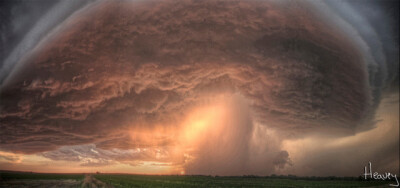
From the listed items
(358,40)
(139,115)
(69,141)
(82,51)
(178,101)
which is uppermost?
(358,40)

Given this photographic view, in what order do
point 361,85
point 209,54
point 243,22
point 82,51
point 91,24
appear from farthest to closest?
point 361,85
point 209,54
point 82,51
point 243,22
point 91,24

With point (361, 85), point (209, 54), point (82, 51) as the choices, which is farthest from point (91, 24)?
point (361, 85)

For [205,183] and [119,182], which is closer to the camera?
[119,182]

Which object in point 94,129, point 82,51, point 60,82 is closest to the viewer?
point 82,51

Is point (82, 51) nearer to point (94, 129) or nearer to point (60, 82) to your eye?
point (60, 82)

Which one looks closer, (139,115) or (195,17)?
(195,17)

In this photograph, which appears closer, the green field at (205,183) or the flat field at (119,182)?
the flat field at (119,182)

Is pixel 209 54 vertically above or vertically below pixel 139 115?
above

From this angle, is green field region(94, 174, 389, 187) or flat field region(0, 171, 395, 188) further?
green field region(94, 174, 389, 187)

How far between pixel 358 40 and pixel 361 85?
7233 mm

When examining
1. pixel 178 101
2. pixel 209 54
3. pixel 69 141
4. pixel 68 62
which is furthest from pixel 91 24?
pixel 69 141

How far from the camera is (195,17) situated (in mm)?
13523

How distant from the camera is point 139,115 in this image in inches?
901

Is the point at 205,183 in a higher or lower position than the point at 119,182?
lower
